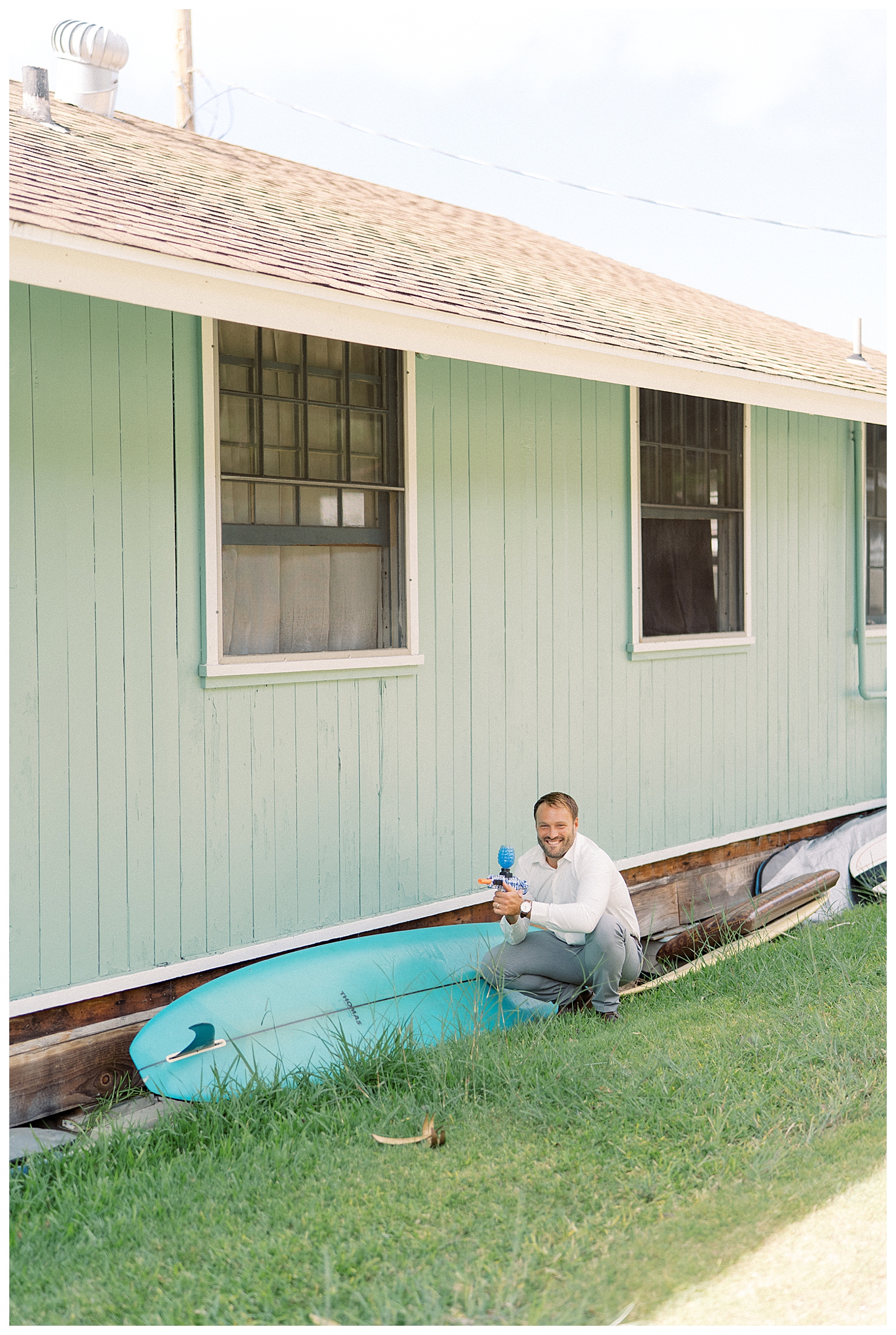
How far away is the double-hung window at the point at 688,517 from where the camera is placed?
7.03 m

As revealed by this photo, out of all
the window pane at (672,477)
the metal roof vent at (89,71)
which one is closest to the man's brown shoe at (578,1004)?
the window pane at (672,477)

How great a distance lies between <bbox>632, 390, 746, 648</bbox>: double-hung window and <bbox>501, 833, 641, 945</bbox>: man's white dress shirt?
1.96m

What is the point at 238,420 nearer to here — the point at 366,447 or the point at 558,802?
the point at 366,447

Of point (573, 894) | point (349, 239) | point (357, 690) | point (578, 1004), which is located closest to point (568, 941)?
point (573, 894)

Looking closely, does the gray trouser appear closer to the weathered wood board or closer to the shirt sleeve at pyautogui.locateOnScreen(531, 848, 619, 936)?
the shirt sleeve at pyautogui.locateOnScreen(531, 848, 619, 936)

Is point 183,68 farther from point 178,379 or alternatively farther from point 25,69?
point 178,379

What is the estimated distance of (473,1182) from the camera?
3533mm

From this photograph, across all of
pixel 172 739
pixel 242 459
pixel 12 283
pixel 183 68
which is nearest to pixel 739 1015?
pixel 172 739

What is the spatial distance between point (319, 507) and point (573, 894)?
6.87 ft

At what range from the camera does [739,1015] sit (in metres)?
5.04

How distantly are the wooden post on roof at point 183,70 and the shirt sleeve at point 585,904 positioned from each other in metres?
12.1

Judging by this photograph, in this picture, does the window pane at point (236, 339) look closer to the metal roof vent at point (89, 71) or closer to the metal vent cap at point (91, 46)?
the metal roof vent at point (89, 71)

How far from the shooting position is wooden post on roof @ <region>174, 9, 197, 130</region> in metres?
13.9

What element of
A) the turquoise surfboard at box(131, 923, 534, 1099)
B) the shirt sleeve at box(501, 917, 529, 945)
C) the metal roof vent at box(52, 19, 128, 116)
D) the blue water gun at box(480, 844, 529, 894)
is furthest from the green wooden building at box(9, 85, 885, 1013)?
the blue water gun at box(480, 844, 529, 894)
